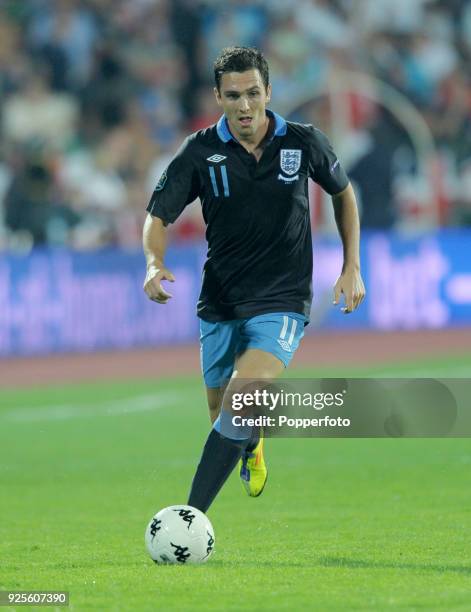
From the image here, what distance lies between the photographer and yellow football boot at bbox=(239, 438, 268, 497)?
8.08 m

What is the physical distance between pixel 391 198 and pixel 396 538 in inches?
537

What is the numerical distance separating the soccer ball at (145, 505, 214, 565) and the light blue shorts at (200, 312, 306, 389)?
1.00 metres

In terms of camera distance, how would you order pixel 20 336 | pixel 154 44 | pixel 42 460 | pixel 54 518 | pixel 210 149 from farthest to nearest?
pixel 154 44
pixel 20 336
pixel 42 460
pixel 54 518
pixel 210 149

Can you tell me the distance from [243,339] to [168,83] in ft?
50.3

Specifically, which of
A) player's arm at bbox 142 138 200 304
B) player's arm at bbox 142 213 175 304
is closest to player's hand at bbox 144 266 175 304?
player's arm at bbox 142 213 175 304

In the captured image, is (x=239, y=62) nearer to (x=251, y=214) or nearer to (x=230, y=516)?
(x=251, y=214)

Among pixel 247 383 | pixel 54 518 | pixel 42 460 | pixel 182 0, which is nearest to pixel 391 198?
pixel 182 0

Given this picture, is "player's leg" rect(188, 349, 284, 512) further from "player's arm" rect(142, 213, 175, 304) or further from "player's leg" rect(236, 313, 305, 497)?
"player's arm" rect(142, 213, 175, 304)

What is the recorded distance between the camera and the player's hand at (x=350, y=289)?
705 cm

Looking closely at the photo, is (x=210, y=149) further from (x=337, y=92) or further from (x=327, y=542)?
(x=337, y=92)

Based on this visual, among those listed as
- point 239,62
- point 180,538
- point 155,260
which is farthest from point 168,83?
point 180,538

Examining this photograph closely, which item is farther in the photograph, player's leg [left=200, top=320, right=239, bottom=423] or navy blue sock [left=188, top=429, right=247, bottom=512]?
player's leg [left=200, top=320, right=239, bottom=423]

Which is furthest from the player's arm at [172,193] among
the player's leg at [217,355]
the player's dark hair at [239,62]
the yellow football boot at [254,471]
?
the yellow football boot at [254,471]

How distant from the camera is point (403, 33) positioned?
74.0 ft
